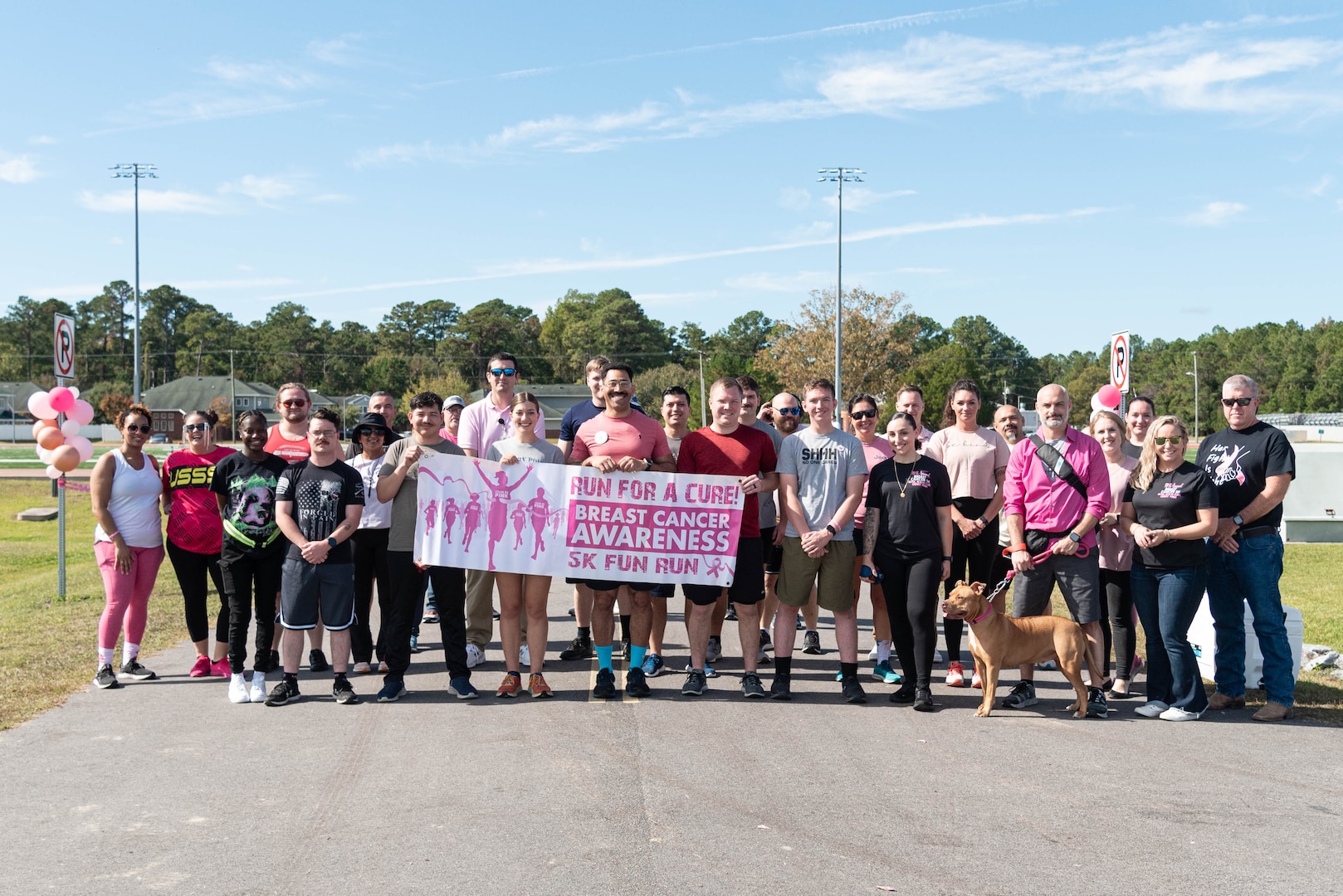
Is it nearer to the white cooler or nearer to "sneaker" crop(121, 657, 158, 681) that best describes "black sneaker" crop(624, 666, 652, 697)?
"sneaker" crop(121, 657, 158, 681)

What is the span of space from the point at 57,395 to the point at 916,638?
32.0ft

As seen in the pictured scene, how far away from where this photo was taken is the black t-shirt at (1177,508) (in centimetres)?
700

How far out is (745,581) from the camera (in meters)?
7.65

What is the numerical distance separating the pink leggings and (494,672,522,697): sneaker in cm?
286

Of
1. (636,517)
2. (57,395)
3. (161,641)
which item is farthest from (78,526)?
(636,517)

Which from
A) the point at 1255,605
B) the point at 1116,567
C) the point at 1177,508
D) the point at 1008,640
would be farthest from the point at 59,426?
the point at 1255,605

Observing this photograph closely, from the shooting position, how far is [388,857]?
453cm

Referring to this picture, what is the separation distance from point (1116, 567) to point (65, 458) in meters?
10.6

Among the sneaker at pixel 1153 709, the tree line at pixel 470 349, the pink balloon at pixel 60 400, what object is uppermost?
the tree line at pixel 470 349

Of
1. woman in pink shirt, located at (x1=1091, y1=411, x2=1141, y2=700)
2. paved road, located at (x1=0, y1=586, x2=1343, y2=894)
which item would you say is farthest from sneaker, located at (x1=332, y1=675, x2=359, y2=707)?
woman in pink shirt, located at (x1=1091, y1=411, x2=1141, y2=700)

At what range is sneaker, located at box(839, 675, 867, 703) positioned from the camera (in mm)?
7426

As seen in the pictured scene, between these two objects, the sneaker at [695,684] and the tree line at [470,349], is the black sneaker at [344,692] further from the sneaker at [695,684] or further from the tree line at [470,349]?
the tree line at [470,349]

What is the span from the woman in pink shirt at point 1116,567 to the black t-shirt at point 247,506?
6.11 metres

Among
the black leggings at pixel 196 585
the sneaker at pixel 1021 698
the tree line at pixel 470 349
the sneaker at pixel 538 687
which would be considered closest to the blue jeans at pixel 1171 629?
the sneaker at pixel 1021 698
